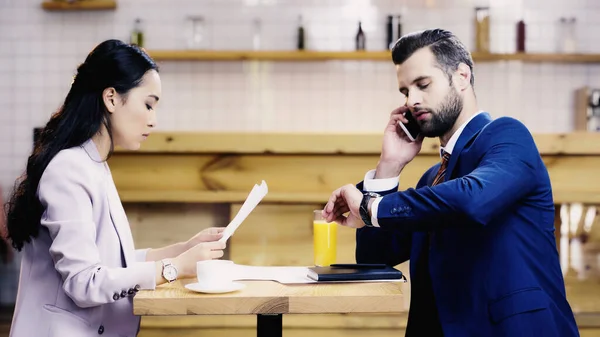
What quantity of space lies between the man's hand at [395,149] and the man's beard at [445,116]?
4.5 inches

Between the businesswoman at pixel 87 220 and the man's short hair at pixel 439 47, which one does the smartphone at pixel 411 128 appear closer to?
the man's short hair at pixel 439 47

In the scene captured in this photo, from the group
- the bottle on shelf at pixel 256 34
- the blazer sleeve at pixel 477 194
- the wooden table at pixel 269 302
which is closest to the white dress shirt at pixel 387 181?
the blazer sleeve at pixel 477 194

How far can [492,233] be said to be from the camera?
156 cm

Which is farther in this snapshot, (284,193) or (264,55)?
(264,55)

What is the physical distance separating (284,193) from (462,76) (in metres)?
1.45

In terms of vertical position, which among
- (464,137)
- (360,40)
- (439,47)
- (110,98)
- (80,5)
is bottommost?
(464,137)

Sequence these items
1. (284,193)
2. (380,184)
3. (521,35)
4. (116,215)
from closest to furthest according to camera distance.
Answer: (116,215) < (380,184) < (284,193) < (521,35)

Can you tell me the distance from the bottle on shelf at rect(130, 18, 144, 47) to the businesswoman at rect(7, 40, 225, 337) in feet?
8.89

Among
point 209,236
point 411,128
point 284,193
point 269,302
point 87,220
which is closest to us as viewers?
point 269,302

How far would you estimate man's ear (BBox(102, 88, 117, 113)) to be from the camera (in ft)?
5.54

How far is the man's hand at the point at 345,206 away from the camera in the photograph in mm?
1568

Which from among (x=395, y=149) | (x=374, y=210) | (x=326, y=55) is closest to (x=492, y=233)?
(x=374, y=210)

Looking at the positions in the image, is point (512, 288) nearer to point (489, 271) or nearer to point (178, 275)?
point (489, 271)

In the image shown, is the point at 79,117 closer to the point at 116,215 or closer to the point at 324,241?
the point at 116,215
